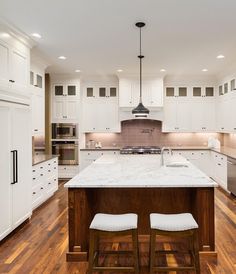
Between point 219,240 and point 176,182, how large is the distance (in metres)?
1.28

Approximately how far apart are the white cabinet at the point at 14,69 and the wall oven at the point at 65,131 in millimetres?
3067

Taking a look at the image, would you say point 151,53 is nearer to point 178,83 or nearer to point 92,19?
point 92,19

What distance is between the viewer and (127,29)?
3.87m

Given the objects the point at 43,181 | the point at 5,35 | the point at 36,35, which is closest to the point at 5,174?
the point at 43,181

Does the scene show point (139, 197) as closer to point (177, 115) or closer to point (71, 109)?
point (71, 109)

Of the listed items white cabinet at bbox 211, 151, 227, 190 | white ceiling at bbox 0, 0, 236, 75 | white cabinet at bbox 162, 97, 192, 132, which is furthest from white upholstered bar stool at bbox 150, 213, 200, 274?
white cabinet at bbox 162, 97, 192, 132

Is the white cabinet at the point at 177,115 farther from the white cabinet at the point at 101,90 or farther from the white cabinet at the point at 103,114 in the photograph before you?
the white cabinet at the point at 101,90

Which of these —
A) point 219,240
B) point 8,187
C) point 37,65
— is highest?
point 37,65

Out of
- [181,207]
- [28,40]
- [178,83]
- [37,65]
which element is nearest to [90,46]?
[28,40]

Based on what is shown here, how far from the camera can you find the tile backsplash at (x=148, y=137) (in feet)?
25.3

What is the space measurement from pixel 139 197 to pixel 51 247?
4.11 ft

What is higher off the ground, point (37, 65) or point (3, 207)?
point (37, 65)

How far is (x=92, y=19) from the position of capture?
Result: 3537 mm

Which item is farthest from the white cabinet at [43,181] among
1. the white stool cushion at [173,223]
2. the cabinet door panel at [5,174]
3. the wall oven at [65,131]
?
the white stool cushion at [173,223]
